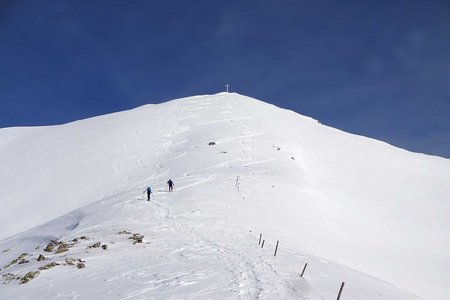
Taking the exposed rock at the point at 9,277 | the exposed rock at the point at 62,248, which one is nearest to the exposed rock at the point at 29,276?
the exposed rock at the point at 9,277

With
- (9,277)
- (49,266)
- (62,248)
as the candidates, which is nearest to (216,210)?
(62,248)

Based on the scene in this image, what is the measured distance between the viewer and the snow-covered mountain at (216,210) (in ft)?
41.7

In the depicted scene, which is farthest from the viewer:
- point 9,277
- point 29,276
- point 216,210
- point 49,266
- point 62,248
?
point 216,210

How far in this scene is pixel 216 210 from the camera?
25781 millimetres

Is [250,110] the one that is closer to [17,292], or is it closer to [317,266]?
[317,266]

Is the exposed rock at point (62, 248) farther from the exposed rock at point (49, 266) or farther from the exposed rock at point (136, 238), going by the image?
the exposed rock at point (136, 238)

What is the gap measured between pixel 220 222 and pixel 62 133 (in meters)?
47.8

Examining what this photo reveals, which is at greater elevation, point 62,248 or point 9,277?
point 62,248

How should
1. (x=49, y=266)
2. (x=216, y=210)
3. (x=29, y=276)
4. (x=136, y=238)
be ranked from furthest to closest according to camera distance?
(x=216, y=210), (x=136, y=238), (x=49, y=266), (x=29, y=276)

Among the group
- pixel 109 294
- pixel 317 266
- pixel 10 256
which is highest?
pixel 317 266

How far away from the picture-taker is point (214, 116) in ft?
204

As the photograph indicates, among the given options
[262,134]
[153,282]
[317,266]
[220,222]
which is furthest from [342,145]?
[153,282]

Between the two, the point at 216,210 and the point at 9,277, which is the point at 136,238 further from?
the point at 216,210

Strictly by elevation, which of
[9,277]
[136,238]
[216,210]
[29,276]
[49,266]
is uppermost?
[216,210]
